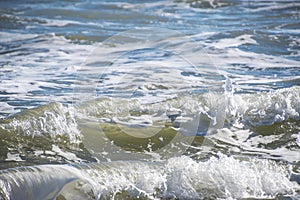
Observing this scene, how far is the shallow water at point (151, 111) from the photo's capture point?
355 centimetres

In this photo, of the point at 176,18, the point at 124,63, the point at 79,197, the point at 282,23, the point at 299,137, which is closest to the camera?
the point at 79,197

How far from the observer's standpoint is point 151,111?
5.23 metres

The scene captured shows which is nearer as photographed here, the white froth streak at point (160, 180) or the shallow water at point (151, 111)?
the white froth streak at point (160, 180)

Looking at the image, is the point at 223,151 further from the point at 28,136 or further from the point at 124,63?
the point at 124,63

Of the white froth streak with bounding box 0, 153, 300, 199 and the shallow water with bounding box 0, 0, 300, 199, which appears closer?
the white froth streak with bounding box 0, 153, 300, 199

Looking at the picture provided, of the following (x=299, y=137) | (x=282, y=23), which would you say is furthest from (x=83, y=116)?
(x=282, y=23)

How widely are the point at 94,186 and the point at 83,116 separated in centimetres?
153

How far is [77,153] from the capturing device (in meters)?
4.19

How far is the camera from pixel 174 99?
5.59 m

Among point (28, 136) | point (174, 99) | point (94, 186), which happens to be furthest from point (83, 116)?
point (94, 186)

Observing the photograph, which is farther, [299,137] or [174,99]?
[174,99]

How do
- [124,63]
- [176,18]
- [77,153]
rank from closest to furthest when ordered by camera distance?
1. [77,153]
2. [124,63]
3. [176,18]

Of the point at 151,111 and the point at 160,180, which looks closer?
the point at 160,180

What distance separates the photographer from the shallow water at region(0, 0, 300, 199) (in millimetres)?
3555
